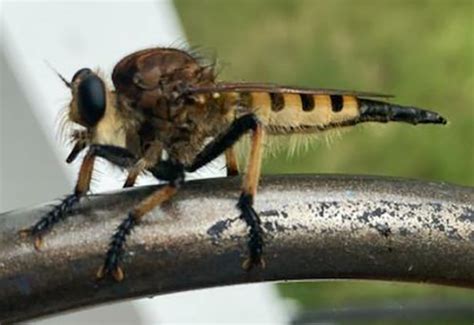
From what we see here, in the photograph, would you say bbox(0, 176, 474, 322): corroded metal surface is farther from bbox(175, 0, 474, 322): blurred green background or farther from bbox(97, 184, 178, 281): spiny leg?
bbox(175, 0, 474, 322): blurred green background

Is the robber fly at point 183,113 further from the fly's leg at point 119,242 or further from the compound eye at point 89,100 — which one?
the fly's leg at point 119,242

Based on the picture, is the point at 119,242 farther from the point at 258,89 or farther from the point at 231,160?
the point at 258,89

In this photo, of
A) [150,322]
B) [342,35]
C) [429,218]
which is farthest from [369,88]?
[429,218]

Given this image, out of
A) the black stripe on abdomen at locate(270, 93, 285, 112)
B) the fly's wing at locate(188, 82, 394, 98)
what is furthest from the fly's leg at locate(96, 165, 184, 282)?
the black stripe on abdomen at locate(270, 93, 285, 112)

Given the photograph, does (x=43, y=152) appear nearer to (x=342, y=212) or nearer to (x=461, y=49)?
(x=342, y=212)

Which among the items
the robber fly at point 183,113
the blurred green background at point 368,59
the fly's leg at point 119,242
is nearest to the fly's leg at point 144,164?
the robber fly at point 183,113

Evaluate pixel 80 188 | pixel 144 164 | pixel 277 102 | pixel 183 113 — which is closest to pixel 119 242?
pixel 80 188
